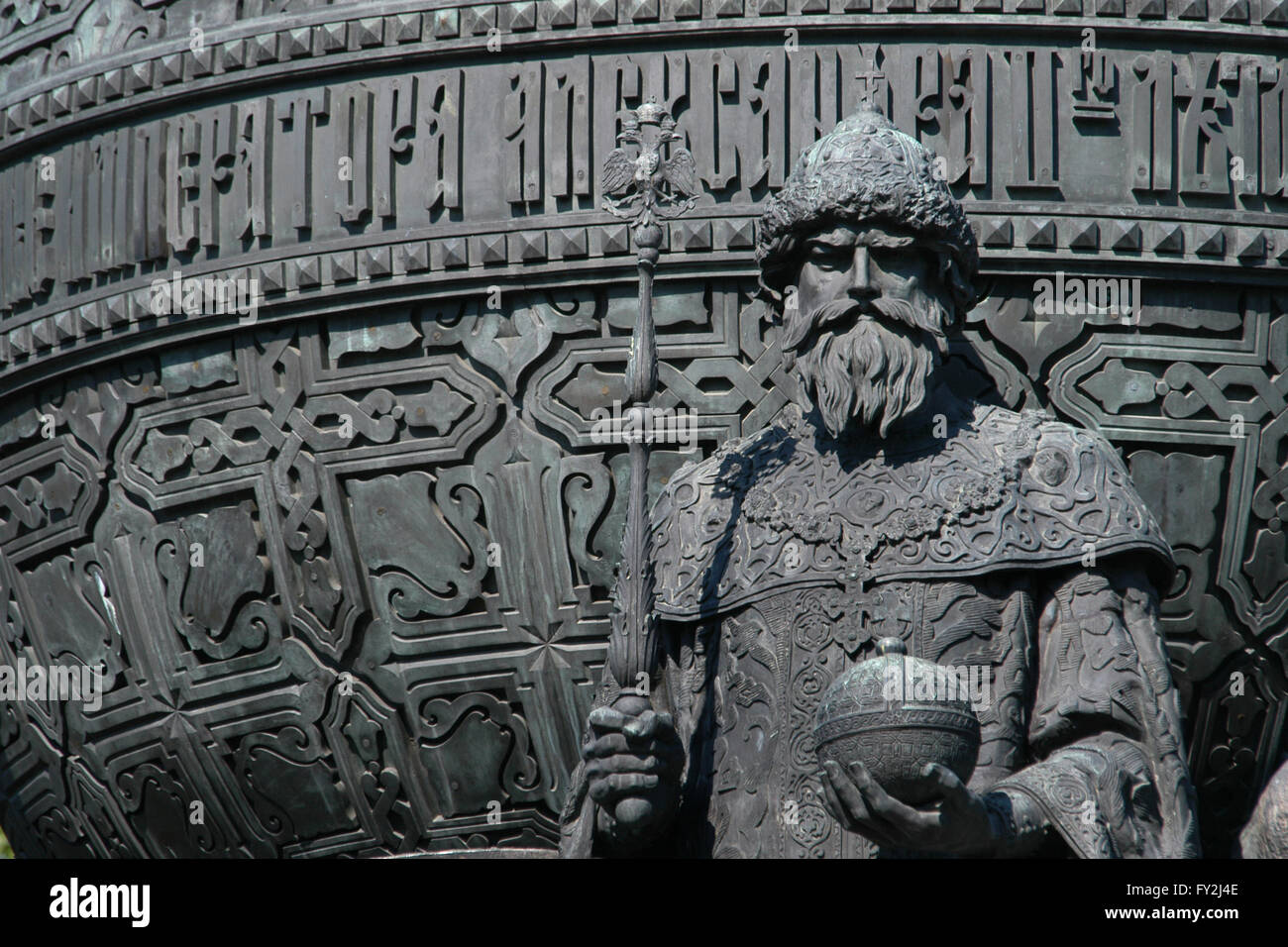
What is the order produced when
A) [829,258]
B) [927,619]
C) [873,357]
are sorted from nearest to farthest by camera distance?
1. [927,619]
2. [873,357]
3. [829,258]

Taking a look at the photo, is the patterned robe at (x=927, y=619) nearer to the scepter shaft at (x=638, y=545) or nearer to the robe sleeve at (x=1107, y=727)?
the robe sleeve at (x=1107, y=727)

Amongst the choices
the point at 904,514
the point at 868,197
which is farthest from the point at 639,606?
the point at 868,197

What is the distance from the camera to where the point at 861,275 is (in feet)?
24.6

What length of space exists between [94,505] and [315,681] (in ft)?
3.40

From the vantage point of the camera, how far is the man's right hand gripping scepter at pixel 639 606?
7.18 m

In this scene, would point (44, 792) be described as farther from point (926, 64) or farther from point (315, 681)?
point (926, 64)

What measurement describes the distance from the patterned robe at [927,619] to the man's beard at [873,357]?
17 centimetres

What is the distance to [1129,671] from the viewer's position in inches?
284

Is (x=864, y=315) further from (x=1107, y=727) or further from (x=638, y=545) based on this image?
(x=1107, y=727)

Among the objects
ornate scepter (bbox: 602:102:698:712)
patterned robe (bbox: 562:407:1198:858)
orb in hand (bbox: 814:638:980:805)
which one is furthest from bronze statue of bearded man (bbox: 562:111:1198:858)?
orb in hand (bbox: 814:638:980:805)

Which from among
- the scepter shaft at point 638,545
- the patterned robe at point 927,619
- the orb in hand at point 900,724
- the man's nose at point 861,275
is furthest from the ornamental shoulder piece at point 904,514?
the orb in hand at point 900,724

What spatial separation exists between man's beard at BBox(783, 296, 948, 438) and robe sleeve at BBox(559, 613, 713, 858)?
753 millimetres

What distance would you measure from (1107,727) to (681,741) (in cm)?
113
